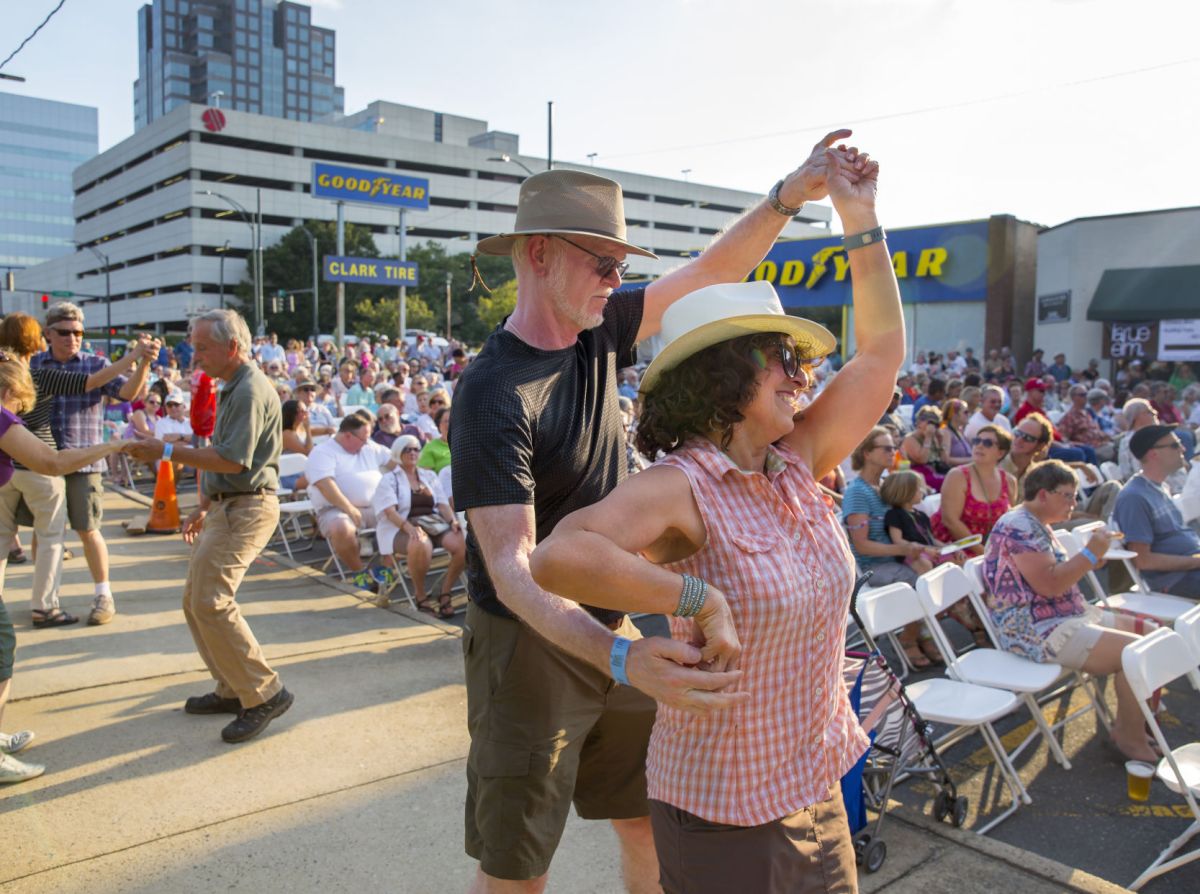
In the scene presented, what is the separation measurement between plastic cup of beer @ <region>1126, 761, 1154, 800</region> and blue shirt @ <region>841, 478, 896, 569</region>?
2.19 metres

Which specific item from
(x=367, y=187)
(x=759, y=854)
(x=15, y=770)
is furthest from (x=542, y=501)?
(x=367, y=187)

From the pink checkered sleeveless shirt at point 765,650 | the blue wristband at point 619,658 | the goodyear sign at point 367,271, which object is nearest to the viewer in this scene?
the blue wristband at point 619,658

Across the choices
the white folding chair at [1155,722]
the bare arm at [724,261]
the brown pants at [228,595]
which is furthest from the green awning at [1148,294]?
the brown pants at [228,595]

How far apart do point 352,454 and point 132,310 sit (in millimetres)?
80667

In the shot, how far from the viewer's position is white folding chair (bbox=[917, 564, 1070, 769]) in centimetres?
404

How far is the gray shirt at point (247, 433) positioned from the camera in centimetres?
386

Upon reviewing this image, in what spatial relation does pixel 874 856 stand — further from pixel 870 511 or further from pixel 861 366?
pixel 870 511

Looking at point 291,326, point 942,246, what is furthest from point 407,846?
point 291,326

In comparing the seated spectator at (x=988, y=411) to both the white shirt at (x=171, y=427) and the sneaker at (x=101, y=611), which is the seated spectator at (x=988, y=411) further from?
the white shirt at (x=171, y=427)

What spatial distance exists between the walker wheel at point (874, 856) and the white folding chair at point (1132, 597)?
10.2 ft

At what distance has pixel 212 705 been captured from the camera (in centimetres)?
426

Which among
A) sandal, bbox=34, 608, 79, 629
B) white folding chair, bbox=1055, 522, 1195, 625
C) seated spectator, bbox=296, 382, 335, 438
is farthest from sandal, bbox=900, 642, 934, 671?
seated spectator, bbox=296, 382, 335, 438

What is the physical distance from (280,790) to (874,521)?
4.12 meters

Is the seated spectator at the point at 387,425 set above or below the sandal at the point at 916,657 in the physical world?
above
